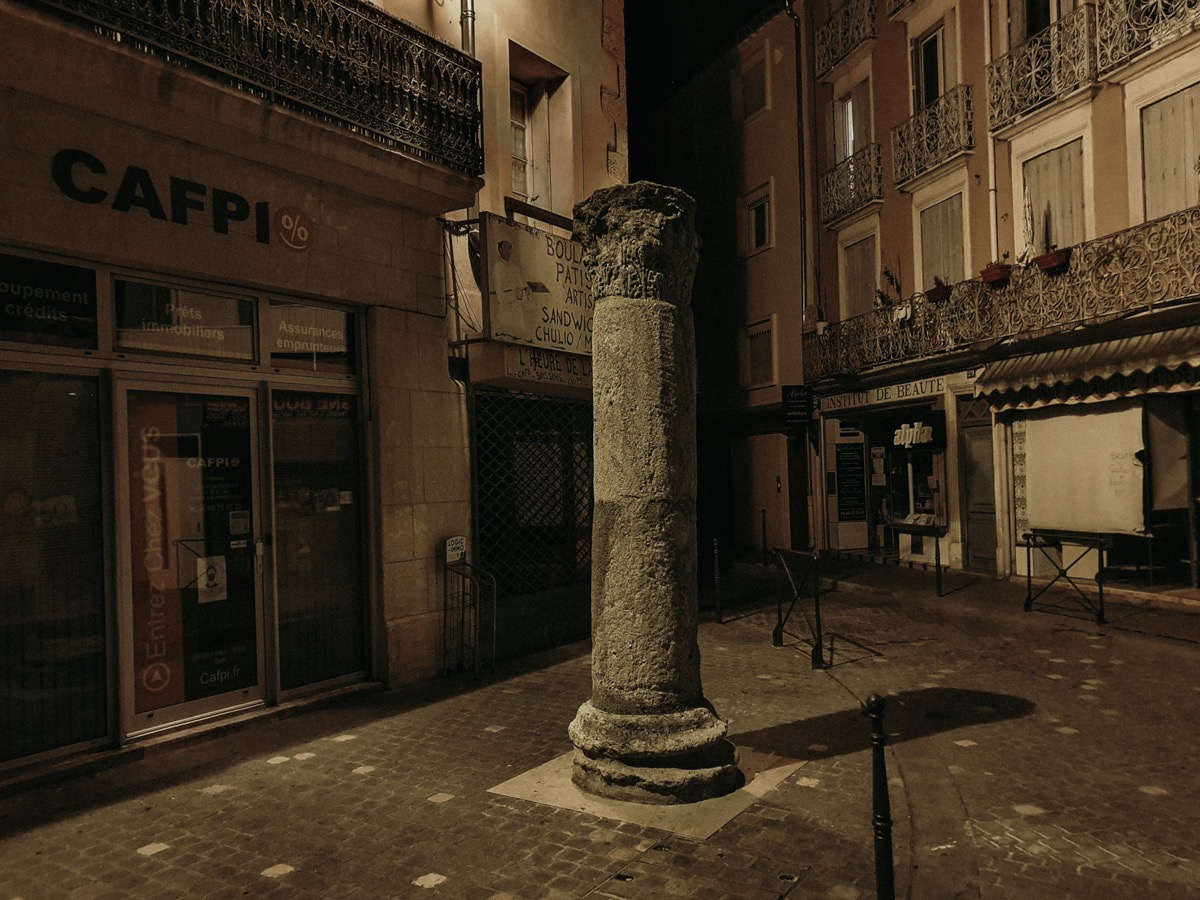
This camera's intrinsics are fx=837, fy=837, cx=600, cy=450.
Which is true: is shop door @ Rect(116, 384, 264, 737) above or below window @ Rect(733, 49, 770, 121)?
below

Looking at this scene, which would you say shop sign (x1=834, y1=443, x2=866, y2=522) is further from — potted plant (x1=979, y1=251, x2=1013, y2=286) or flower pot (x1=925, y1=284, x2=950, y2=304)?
potted plant (x1=979, y1=251, x2=1013, y2=286)

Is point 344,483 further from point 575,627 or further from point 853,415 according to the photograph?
point 853,415

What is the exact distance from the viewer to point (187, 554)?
21.0ft

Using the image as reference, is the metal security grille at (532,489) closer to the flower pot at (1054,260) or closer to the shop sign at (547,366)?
the shop sign at (547,366)

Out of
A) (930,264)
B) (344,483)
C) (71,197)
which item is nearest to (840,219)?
(930,264)

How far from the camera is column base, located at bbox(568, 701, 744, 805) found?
4.67 meters

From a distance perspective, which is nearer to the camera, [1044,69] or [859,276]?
[1044,69]

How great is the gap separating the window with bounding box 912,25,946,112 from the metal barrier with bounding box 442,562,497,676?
12777 mm

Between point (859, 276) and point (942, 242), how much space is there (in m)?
2.53

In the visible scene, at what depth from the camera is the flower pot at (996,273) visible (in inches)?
525

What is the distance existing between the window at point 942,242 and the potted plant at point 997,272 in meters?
1.04

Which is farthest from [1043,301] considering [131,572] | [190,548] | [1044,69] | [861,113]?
[131,572]

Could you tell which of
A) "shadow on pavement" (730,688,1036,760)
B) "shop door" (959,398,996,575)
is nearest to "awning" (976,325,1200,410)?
"shop door" (959,398,996,575)

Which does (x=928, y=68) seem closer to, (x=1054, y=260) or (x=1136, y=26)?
(x=1136, y=26)
